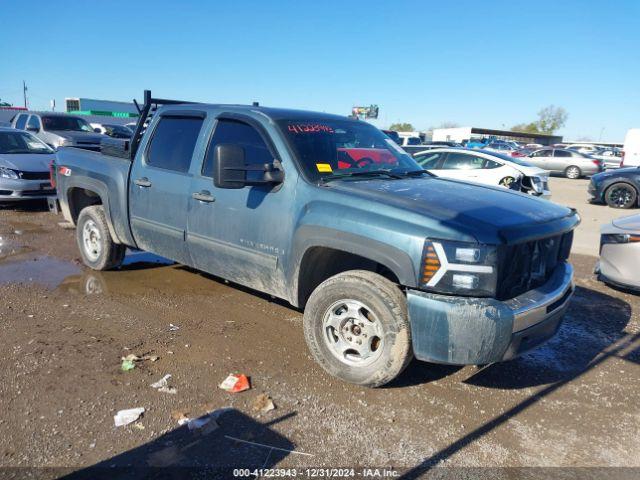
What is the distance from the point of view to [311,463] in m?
2.76

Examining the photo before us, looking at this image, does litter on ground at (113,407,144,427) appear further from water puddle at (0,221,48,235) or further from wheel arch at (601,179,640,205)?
wheel arch at (601,179,640,205)

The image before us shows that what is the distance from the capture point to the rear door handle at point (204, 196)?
4301mm

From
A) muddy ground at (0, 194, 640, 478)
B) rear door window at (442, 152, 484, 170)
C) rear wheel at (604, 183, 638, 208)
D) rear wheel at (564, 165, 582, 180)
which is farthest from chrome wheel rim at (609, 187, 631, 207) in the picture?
rear wheel at (564, 165, 582, 180)

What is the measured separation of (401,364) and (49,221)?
25.9 feet

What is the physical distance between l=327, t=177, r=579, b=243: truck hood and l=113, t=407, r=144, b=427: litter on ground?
196cm

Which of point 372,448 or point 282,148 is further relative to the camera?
point 282,148

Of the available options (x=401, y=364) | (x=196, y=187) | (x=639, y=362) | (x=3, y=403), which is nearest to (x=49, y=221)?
(x=196, y=187)

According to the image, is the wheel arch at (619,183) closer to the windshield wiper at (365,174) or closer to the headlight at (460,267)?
the windshield wiper at (365,174)

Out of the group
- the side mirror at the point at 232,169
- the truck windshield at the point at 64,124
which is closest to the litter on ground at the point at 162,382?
the side mirror at the point at 232,169

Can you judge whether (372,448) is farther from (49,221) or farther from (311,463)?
(49,221)

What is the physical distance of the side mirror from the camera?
3645 millimetres

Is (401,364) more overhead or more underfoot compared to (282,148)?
more underfoot

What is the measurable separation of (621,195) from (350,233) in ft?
44.4

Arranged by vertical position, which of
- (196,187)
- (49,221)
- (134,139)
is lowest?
(49,221)
